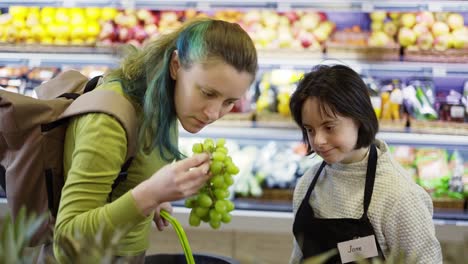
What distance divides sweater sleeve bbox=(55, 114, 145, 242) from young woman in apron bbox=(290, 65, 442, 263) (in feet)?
2.03

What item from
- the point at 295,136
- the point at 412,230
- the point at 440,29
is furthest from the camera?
the point at 440,29

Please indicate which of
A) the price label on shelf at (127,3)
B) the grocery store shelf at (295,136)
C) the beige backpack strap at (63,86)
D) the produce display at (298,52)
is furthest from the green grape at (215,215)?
the price label on shelf at (127,3)

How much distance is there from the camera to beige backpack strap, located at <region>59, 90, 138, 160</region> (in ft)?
Result: 5.18

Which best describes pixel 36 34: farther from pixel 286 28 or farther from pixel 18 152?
pixel 18 152

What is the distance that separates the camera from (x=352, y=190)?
198cm

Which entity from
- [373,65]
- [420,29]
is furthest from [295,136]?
[420,29]

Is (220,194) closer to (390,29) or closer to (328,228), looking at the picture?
(328,228)

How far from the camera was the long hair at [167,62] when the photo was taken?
163 centimetres

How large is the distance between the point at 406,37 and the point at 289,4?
76 cm

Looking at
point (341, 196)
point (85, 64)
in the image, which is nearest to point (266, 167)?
point (85, 64)

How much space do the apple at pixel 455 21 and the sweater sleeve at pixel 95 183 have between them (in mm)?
2979

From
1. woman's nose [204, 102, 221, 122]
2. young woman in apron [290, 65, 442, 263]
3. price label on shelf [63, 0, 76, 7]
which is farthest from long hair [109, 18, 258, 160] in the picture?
price label on shelf [63, 0, 76, 7]

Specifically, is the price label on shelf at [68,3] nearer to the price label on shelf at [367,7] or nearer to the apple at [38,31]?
the apple at [38,31]

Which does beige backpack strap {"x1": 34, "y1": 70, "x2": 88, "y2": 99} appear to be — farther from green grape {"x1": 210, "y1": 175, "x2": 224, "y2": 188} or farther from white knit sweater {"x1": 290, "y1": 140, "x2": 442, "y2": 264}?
white knit sweater {"x1": 290, "y1": 140, "x2": 442, "y2": 264}
